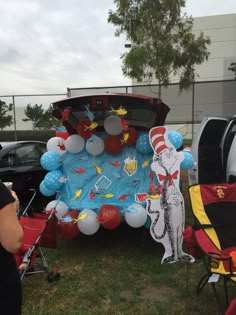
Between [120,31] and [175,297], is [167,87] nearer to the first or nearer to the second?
[120,31]

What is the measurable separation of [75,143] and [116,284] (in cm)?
230

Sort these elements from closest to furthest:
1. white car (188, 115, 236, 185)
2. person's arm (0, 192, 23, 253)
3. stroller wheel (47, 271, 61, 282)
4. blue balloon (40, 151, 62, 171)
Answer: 1. person's arm (0, 192, 23, 253)
2. stroller wheel (47, 271, 61, 282)
3. blue balloon (40, 151, 62, 171)
4. white car (188, 115, 236, 185)

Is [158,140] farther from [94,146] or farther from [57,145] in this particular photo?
[57,145]

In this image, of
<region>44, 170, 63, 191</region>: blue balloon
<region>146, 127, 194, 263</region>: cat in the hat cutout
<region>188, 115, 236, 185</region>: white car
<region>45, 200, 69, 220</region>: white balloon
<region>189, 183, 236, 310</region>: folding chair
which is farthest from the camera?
<region>188, 115, 236, 185</region>: white car

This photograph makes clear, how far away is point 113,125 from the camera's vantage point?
5.48m

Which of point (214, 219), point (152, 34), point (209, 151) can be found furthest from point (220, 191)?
point (152, 34)

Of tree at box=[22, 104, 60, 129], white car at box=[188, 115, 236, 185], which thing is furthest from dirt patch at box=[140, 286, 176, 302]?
tree at box=[22, 104, 60, 129]

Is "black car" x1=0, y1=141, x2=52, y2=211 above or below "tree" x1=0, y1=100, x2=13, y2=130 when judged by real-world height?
below

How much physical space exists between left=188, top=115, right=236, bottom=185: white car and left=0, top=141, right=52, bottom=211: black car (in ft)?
9.25

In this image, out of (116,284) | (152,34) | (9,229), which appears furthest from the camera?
(152,34)

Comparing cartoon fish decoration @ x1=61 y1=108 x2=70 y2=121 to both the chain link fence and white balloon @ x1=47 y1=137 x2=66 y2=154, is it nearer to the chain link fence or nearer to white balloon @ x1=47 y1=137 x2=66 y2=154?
white balloon @ x1=47 y1=137 x2=66 y2=154

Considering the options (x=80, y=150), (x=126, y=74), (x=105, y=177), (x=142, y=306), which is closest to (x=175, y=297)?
(x=142, y=306)

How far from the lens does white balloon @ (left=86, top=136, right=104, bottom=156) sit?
5.56 metres

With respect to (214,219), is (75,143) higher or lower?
higher
